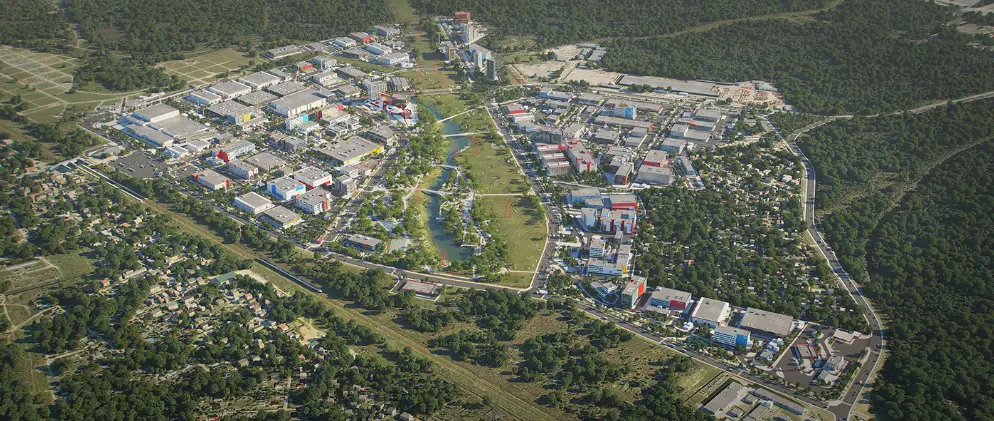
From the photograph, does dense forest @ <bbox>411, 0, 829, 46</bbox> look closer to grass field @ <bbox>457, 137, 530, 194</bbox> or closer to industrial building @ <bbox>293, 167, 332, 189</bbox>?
grass field @ <bbox>457, 137, 530, 194</bbox>

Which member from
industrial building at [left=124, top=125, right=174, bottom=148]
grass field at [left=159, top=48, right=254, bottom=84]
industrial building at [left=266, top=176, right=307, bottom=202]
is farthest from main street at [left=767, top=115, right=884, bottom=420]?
grass field at [left=159, top=48, right=254, bottom=84]

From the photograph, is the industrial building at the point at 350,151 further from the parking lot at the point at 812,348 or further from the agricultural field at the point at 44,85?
the parking lot at the point at 812,348

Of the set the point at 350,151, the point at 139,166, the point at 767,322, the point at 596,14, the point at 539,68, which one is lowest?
the point at 139,166

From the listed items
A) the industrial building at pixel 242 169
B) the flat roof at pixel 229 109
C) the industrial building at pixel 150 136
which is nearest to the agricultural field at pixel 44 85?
the industrial building at pixel 150 136

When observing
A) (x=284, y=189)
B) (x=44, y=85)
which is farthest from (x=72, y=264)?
(x=44, y=85)

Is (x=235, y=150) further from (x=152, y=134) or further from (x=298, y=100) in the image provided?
(x=298, y=100)

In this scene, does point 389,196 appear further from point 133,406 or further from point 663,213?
point 133,406
